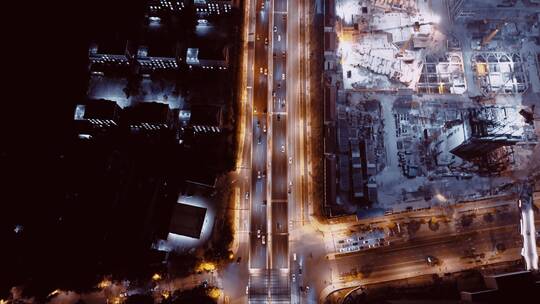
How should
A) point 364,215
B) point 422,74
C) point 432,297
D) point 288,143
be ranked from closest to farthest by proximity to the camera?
point 432,297 → point 364,215 → point 288,143 → point 422,74

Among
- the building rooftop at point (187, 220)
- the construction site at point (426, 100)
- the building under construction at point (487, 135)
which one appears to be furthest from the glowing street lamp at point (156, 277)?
the building under construction at point (487, 135)

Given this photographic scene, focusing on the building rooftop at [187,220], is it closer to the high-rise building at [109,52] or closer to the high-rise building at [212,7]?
the high-rise building at [109,52]

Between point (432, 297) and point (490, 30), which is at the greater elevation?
point (490, 30)

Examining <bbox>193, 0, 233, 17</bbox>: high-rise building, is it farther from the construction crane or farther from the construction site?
the construction crane

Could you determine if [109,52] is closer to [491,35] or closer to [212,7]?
[212,7]

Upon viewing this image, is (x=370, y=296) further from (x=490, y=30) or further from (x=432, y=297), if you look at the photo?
(x=490, y=30)

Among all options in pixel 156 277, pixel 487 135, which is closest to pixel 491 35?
pixel 487 135

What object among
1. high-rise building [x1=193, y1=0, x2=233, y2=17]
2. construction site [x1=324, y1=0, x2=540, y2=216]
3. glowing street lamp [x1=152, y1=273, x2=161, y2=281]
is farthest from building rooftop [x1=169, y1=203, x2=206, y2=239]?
high-rise building [x1=193, y1=0, x2=233, y2=17]

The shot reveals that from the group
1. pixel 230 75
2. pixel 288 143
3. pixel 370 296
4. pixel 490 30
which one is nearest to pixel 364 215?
pixel 370 296
